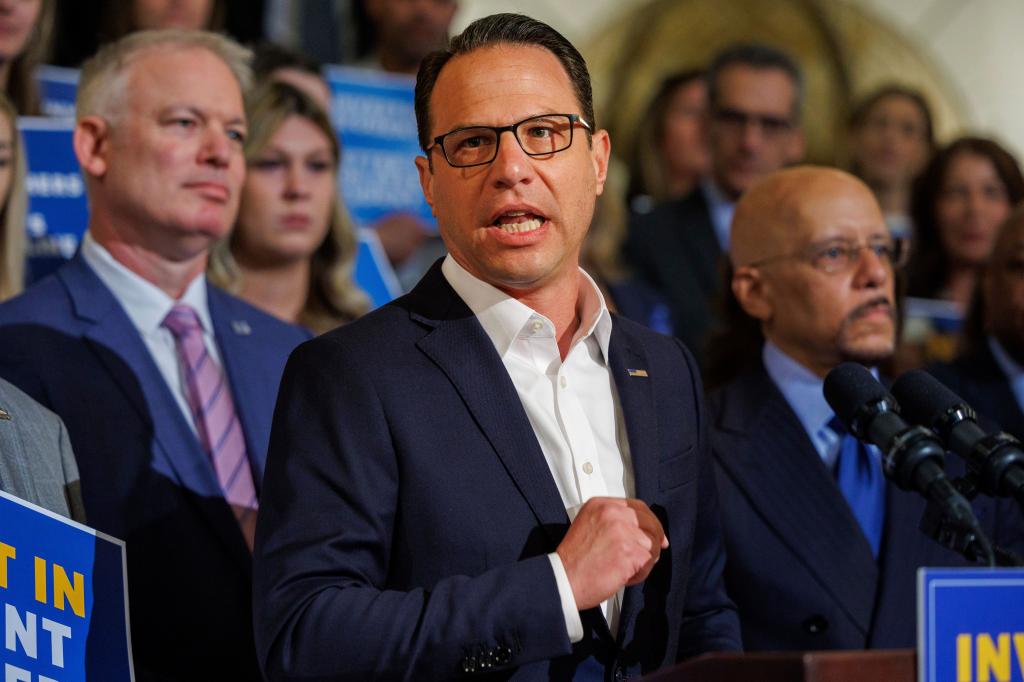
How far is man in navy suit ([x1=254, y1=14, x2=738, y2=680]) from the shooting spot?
1.98 metres

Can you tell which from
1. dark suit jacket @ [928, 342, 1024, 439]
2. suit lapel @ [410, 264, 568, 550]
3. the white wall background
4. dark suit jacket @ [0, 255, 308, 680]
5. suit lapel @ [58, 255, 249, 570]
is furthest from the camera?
the white wall background

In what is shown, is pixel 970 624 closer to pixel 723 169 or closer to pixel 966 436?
pixel 966 436

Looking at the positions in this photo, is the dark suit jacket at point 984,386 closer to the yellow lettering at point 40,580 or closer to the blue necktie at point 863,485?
the blue necktie at point 863,485

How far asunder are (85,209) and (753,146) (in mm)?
2312

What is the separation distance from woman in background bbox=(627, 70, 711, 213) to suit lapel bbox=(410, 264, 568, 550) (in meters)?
3.75

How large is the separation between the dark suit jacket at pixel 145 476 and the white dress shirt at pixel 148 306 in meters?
0.07

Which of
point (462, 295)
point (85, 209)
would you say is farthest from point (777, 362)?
point (85, 209)

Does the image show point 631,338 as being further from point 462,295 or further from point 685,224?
point 685,224

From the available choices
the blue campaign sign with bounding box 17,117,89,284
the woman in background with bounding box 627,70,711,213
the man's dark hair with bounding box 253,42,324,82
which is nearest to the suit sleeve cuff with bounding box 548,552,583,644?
the blue campaign sign with bounding box 17,117,89,284

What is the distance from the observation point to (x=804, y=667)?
1.70m

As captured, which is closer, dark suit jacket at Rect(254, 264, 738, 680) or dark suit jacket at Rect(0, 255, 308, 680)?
dark suit jacket at Rect(254, 264, 738, 680)

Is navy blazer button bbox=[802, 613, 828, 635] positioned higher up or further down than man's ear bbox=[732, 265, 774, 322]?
further down

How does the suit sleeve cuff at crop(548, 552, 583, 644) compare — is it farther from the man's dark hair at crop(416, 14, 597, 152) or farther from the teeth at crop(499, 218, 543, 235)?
the man's dark hair at crop(416, 14, 597, 152)

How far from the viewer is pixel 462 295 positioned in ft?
7.59
